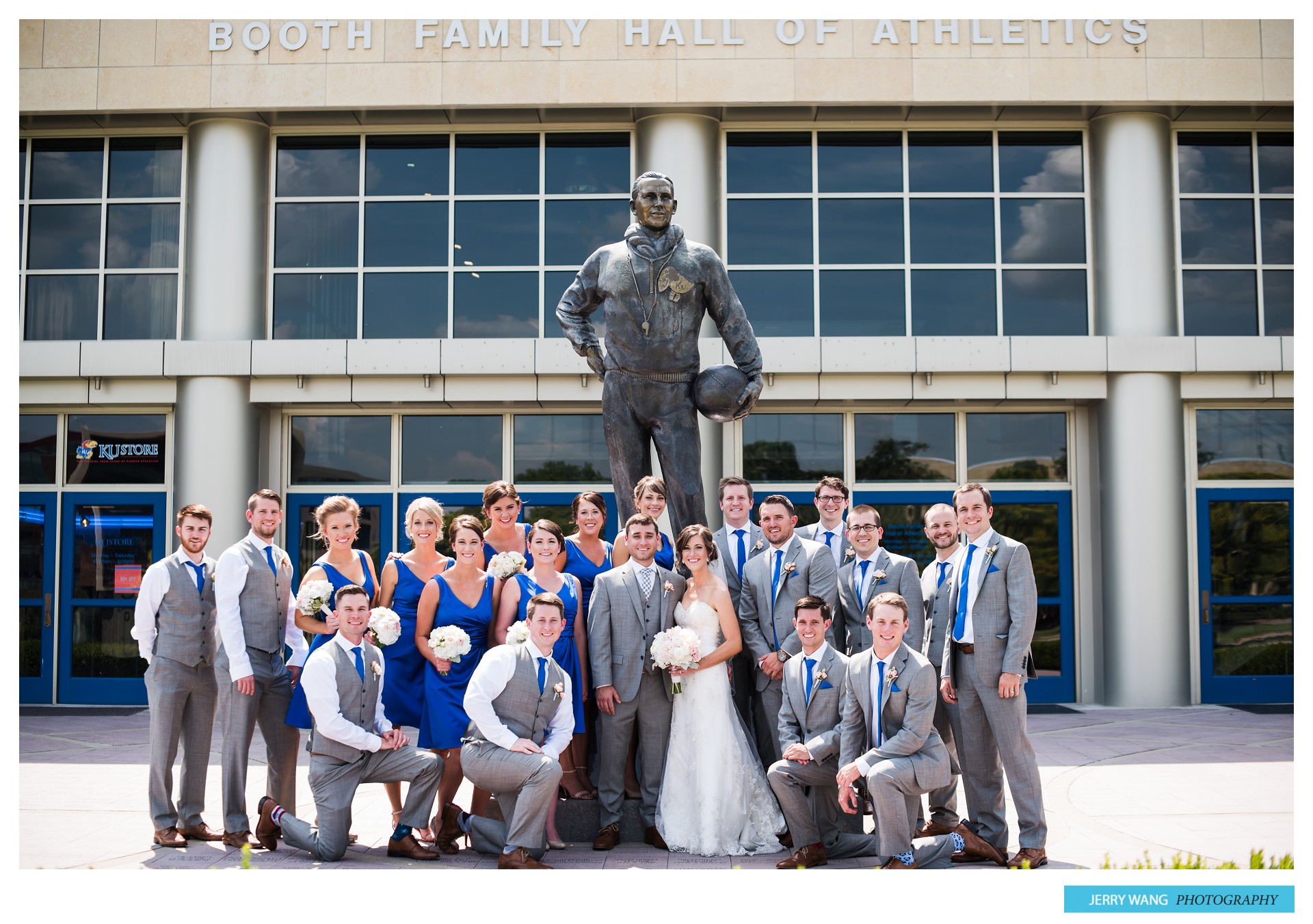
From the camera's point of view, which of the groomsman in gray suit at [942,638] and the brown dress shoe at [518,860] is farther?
the groomsman in gray suit at [942,638]

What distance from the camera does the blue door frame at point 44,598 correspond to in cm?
1306

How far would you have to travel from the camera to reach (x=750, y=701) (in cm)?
659

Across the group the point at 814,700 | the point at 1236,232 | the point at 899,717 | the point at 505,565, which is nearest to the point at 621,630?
the point at 505,565

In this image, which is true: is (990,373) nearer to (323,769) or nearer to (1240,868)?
(1240,868)

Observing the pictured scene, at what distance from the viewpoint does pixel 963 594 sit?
6.07m

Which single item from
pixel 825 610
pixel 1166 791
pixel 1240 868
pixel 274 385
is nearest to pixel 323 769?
pixel 825 610

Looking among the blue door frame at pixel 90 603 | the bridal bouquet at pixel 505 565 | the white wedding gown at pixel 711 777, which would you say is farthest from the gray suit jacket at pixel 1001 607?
the blue door frame at pixel 90 603

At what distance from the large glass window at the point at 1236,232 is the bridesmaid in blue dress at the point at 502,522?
9.86 m

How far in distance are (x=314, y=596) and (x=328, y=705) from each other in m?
0.63

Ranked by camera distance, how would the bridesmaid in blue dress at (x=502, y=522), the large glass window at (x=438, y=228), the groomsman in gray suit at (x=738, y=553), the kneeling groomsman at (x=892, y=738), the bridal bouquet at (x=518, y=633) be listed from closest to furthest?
the kneeling groomsman at (x=892, y=738) → the bridal bouquet at (x=518, y=633) → the groomsman in gray suit at (x=738, y=553) → the bridesmaid in blue dress at (x=502, y=522) → the large glass window at (x=438, y=228)

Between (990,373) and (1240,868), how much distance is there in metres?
8.01

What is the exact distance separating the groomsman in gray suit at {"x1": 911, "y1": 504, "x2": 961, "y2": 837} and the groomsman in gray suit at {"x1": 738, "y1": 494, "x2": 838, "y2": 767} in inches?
22.9

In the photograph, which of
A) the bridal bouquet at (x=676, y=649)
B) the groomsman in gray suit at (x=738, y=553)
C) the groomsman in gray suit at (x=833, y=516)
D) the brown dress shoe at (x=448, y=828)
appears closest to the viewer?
the bridal bouquet at (x=676, y=649)

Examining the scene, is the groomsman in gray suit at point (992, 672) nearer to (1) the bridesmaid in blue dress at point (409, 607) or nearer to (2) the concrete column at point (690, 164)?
(1) the bridesmaid in blue dress at point (409, 607)
